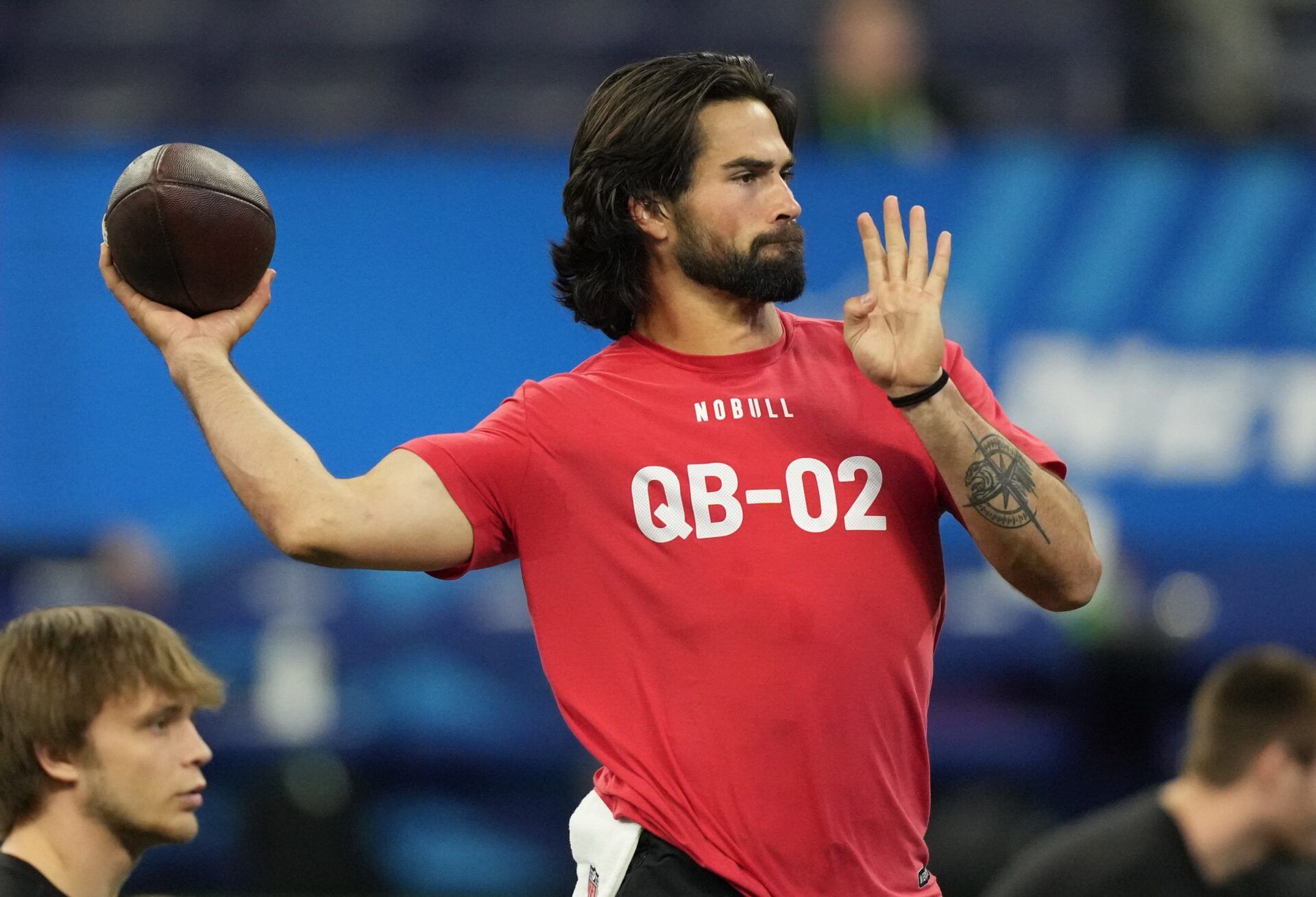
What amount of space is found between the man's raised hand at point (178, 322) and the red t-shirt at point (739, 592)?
44 centimetres

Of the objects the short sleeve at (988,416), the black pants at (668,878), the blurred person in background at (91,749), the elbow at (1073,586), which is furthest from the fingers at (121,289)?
the elbow at (1073,586)

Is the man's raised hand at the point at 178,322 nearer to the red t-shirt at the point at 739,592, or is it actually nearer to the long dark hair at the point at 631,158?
the red t-shirt at the point at 739,592

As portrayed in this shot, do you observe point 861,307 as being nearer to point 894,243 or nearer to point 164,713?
point 894,243

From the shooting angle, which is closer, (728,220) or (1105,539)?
(728,220)

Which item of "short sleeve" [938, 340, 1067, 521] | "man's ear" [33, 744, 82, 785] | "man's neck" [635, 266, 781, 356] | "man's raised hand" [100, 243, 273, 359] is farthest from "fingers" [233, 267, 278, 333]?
"short sleeve" [938, 340, 1067, 521]

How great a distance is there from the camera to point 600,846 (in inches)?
136

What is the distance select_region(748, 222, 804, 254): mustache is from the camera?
363cm

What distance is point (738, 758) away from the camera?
3.36m

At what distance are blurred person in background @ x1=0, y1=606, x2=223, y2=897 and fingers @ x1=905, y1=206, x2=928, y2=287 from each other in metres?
1.74

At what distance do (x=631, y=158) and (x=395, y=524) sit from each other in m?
0.91

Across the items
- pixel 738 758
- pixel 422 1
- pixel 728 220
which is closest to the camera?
pixel 738 758

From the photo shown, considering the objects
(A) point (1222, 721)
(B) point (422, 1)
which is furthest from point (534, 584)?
(B) point (422, 1)

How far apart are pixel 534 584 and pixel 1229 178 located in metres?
4.96

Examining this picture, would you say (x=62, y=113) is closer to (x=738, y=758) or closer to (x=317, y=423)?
(x=317, y=423)
